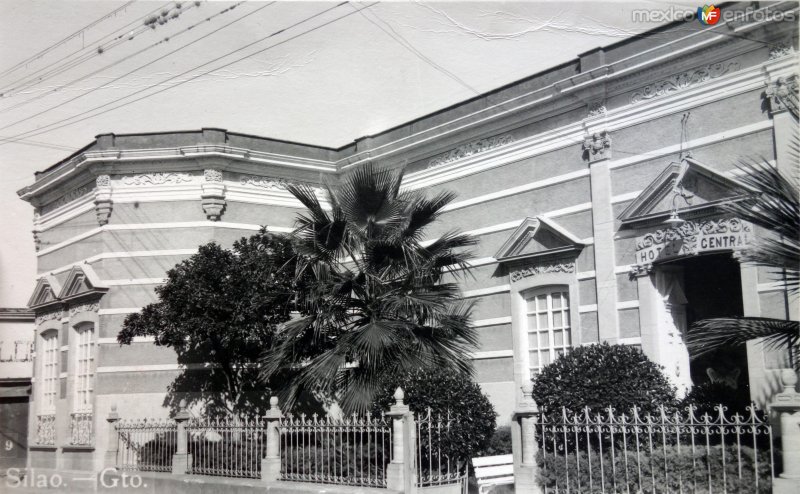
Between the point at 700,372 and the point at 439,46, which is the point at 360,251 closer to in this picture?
the point at 439,46

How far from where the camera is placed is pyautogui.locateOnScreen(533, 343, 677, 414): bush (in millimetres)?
13070

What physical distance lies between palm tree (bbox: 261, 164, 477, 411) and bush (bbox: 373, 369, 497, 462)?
31 cm

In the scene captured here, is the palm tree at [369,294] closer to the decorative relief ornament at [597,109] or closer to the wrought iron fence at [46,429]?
the decorative relief ornament at [597,109]

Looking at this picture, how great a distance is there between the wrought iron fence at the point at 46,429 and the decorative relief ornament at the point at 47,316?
9.14 ft

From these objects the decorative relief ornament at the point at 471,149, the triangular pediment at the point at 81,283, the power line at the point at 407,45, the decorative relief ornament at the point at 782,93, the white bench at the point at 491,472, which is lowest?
the white bench at the point at 491,472

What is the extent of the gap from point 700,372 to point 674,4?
7.43 metres

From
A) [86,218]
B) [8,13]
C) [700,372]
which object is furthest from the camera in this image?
[86,218]

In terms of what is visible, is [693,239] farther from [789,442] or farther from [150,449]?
[150,449]

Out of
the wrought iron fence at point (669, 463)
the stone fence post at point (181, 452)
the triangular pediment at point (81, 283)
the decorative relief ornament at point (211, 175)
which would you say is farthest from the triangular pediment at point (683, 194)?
the triangular pediment at point (81, 283)

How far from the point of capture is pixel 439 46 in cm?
1510

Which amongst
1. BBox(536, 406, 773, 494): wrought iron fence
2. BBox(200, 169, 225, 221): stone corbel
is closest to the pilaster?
BBox(536, 406, 773, 494): wrought iron fence

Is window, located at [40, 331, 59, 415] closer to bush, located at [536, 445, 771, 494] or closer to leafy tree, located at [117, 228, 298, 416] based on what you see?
leafy tree, located at [117, 228, 298, 416]

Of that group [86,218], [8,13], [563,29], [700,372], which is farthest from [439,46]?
[86,218]

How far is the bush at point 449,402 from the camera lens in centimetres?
1327
